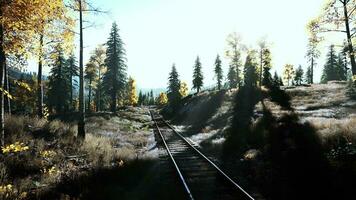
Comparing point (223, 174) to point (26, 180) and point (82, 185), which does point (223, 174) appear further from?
point (26, 180)

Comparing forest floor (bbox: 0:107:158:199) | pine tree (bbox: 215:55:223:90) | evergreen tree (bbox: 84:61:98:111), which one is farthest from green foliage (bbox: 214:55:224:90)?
forest floor (bbox: 0:107:158:199)

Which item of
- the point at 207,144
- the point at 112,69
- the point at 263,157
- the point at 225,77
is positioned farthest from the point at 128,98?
the point at 263,157

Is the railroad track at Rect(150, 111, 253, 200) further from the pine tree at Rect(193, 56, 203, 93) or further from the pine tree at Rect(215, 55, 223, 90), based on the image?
the pine tree at Rect(215, 55, 223, 90)

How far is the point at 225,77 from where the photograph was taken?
95.6 m

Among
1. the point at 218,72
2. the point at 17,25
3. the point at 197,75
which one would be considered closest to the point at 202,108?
the point at 17,25

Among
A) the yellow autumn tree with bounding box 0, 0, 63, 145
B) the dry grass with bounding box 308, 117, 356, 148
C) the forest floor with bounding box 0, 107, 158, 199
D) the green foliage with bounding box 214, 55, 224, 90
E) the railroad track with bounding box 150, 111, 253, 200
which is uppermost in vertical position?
the green foliage with bounding box 214, 55, 224, 90

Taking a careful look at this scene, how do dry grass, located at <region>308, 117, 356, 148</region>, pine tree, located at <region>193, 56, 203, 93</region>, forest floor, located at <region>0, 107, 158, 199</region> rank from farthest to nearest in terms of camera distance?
pine tree, located at <region>193, 56, 203, 93</region> → dry grass, located at <region>308, 117, 356, 148</region> → forest floor, located at <region>0, 107, 158, 199</region>

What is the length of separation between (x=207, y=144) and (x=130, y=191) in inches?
415

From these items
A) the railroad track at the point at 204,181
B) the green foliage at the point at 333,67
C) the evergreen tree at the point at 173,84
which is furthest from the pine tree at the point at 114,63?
the green foliage at the point at 333,67

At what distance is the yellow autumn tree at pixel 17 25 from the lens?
9656 millimetres

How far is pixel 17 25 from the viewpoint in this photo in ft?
31.0

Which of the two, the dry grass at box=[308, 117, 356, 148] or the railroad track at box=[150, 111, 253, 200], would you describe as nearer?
the railroad track at box=[150, 111, 253, 200]

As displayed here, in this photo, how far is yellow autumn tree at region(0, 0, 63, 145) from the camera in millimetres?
9656

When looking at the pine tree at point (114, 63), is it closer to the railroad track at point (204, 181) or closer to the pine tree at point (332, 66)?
the railroad track at point (204, 181)
